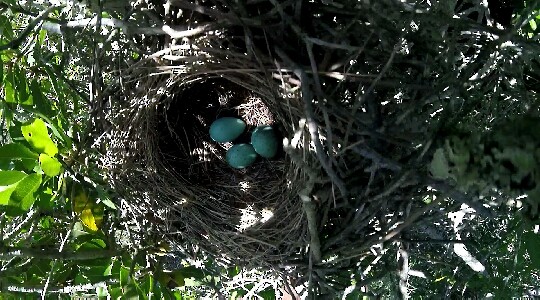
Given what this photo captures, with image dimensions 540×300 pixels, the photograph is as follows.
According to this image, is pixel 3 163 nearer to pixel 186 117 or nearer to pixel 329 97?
pixel 186 117

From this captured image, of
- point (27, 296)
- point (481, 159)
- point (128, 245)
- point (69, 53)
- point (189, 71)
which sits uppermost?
point (69, 53)

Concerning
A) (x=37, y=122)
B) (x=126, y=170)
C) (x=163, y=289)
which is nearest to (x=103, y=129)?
(x=126, y=170)

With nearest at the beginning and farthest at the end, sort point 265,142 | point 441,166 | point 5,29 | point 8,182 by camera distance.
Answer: point 441,166 < point 8,182 < point 5,29 < point 265,142

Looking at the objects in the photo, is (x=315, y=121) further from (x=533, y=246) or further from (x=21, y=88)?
(x=21, y=88)

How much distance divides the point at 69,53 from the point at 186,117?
1.19ft

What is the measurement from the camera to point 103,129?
1416 millimetres

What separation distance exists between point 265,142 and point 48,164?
541 millimetres

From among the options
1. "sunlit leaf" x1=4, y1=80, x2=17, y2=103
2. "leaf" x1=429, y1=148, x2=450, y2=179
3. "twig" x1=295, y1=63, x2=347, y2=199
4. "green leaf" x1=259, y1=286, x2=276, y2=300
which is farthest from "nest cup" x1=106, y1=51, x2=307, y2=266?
"leaf" x1=429, y1=148, x2=450, y2=179

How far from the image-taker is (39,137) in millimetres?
1220

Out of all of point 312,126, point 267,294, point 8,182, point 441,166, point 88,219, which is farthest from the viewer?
point 267,294

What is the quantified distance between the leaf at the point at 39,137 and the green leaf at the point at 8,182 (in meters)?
0.06

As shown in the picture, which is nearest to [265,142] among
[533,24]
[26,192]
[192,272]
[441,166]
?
[192,272]

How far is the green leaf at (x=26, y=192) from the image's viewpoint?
120 cm

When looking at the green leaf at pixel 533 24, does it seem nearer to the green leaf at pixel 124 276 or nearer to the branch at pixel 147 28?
the branch at pixel 147 28
